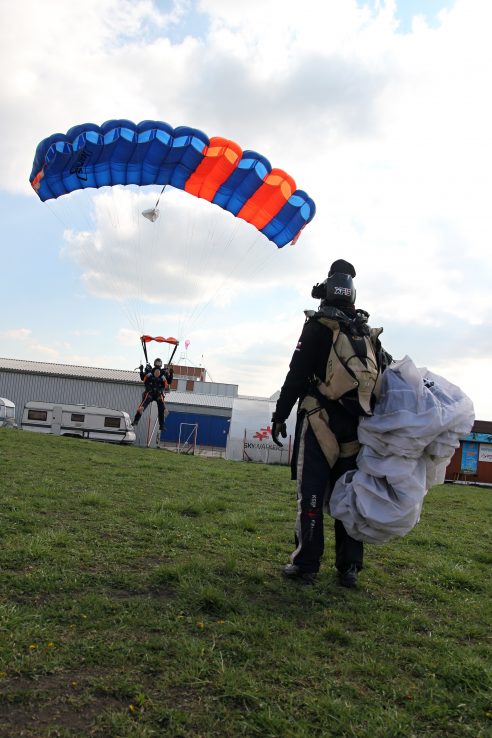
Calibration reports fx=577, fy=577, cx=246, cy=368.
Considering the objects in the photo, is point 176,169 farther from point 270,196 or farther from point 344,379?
point 344,379

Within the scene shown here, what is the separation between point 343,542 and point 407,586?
0.53 meters

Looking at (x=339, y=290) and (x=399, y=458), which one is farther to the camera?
(x=339, y=290)

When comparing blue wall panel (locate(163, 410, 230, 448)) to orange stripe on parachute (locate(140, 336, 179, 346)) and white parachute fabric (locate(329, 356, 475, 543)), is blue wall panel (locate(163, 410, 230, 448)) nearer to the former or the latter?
orange stripe on parachute (locate(140, 336, 179, 346))

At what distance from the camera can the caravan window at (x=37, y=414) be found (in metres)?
27.6

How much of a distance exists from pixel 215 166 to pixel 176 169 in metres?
0.82

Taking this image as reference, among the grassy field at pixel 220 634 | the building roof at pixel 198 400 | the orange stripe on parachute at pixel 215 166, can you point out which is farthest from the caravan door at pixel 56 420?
the grassy field at pixel 220 634

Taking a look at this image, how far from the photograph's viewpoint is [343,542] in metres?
3.83

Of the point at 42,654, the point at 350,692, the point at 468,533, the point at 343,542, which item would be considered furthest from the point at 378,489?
the point at 468,533

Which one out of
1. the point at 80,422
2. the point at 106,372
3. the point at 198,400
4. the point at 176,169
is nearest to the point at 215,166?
the point at 176,169

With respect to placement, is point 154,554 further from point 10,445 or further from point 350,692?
point 10,445

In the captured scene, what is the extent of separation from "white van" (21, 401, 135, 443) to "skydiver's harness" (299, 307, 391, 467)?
24.2 m

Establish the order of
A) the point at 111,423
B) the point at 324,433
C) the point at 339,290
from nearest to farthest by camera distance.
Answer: the point at 324,433 < the point at 339,290 < the point at 111,423

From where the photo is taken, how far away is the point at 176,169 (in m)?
12.0

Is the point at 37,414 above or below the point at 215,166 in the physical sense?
below
